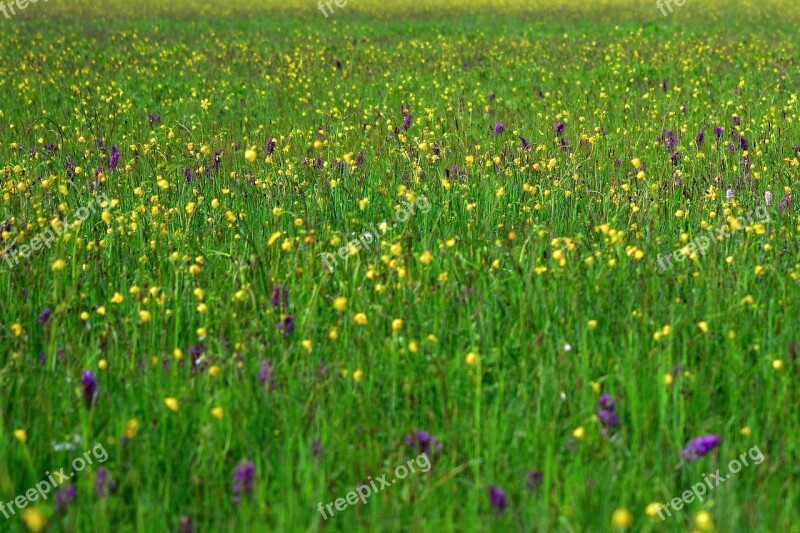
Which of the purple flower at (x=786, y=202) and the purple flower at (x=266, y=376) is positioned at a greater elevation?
the purple flower at (x=266, y=376)

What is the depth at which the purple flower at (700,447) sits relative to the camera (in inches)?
110

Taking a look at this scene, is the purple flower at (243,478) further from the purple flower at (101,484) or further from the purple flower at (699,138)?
the purple flower at (699,138)

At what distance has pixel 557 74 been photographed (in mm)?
12344

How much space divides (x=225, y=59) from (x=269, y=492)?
12620 millimetres

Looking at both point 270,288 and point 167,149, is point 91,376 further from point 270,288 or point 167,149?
point 167,149

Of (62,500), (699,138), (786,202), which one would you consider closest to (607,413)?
(62,500)

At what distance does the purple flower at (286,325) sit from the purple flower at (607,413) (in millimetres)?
1287

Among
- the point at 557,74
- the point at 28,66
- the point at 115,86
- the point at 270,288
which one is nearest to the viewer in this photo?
the point at 270,288

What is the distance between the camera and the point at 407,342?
3645 mm

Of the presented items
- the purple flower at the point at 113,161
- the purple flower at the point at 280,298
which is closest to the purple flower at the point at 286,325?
the purple flower at the point at 280,298

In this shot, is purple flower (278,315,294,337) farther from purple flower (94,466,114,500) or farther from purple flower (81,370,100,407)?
purple flower (94,466,114,500)

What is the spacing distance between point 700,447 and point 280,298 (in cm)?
186

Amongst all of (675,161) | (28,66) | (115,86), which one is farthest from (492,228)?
(28,66)

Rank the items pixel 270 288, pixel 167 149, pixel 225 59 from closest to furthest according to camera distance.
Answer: pixel 270 288, pixel 167 149, pixel 225 59
